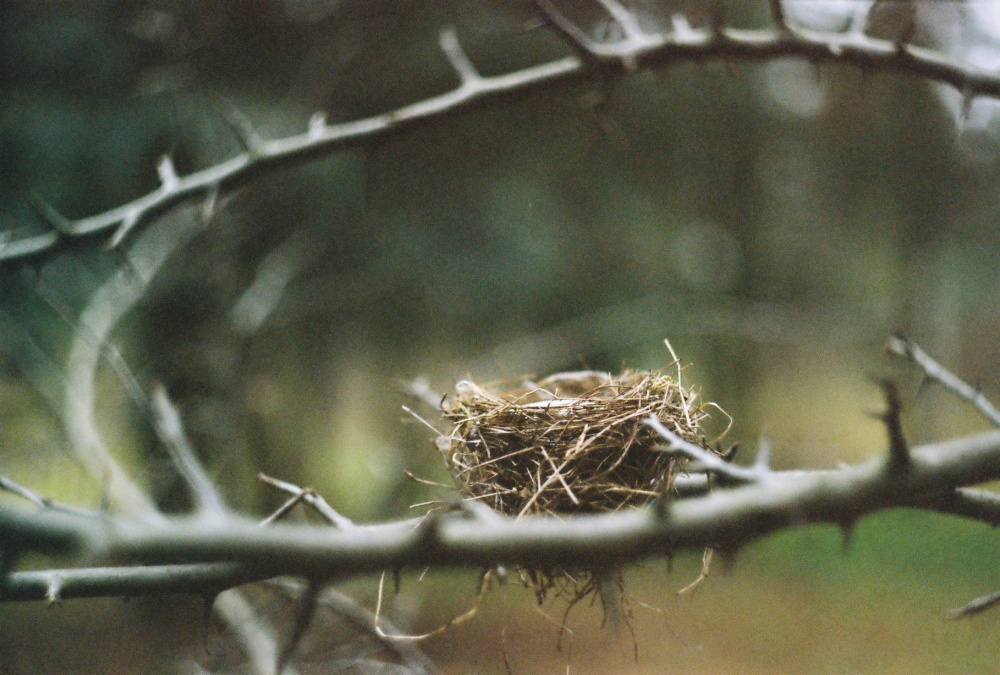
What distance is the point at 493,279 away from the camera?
104 inches

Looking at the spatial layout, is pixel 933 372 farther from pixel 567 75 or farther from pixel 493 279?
pixel 493 279

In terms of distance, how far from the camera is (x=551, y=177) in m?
2.71

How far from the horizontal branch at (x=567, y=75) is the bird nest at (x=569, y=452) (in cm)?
45

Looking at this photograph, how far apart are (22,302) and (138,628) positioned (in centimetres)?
77

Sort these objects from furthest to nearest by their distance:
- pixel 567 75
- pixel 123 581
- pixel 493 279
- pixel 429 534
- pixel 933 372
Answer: pixel 493 279, pixel 567 75, pixel 933 372, pixel 123 581, pixel 429 534

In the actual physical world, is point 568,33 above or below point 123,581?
above

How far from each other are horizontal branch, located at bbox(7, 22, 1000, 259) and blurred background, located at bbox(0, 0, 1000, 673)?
9cm

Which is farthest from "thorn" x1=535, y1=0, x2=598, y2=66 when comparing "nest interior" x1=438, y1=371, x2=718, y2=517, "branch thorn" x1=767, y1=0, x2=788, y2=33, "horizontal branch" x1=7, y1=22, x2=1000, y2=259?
"nest interior" x1=438, y1=371, x2=718, y2=517

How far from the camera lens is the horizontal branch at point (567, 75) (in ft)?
3.17

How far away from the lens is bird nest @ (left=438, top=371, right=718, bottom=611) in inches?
32.8

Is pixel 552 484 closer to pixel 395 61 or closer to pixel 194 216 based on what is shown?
pixel 194 216

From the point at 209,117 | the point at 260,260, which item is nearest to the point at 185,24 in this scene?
the point at 209,117

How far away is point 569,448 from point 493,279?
1.82 metres

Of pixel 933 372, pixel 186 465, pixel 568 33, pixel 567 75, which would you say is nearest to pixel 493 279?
pixel 567 75
